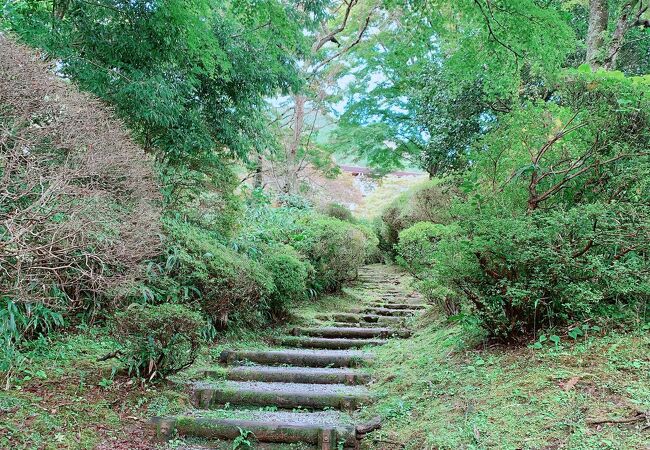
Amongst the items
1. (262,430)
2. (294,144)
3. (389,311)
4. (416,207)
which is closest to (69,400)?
(262,430)

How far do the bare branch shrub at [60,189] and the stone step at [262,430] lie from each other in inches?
51.1

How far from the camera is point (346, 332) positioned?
6.55m

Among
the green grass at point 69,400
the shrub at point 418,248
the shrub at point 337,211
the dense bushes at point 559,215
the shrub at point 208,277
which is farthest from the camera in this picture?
the shrub at point 337,211

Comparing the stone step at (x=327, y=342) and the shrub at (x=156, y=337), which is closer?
the shrub at (x=156, y=337)

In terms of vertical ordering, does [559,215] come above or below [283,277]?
above

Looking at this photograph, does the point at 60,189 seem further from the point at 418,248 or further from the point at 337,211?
the point at 337,211

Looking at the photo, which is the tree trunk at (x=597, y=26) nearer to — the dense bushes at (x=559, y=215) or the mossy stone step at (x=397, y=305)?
the dense bushes at (x=559, y=215)

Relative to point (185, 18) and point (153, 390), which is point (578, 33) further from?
point (153, 390)

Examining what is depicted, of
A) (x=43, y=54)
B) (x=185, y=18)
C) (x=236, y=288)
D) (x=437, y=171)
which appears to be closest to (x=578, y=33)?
(x=437, y=171)

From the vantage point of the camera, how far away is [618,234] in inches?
134

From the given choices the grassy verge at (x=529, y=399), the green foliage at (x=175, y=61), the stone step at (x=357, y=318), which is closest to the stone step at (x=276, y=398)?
the grassy verge at (x=529, y=399)

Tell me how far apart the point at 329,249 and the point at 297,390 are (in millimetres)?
3920

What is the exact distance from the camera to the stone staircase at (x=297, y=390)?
12.0ft

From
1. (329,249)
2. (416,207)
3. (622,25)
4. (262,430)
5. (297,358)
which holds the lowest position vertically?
(262,430)
